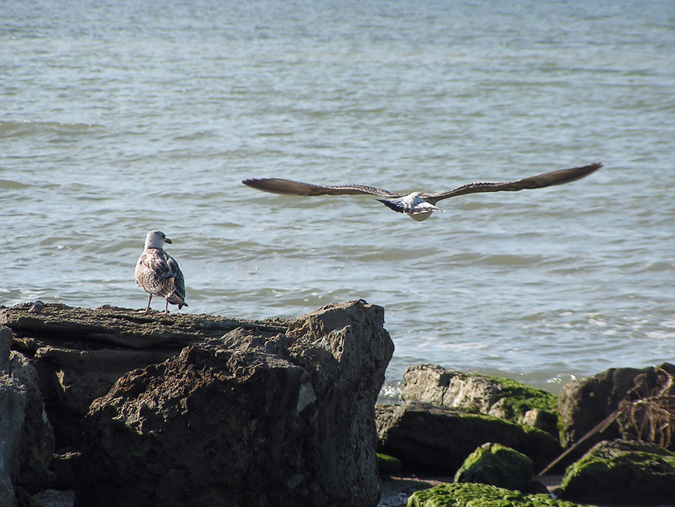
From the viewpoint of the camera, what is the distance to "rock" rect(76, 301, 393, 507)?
394 centimetres

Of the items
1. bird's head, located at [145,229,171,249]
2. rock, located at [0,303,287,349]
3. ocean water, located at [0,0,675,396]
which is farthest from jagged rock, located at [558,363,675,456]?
bird's head, located at [145,229,171,249]

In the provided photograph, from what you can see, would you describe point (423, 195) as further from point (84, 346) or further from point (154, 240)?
point (84, 346)

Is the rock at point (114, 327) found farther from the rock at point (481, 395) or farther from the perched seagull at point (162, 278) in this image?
the rock at point (481, 395)

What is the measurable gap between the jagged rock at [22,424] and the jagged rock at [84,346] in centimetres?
50

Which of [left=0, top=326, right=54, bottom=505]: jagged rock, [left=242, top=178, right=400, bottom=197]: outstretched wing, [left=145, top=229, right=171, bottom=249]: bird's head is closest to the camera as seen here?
[left=0, top=326, right=54, bottom=505]: jagged rock

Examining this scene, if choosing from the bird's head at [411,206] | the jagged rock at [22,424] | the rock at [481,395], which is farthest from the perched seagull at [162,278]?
the jagged rock at [22,424]

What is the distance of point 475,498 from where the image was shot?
168 inches

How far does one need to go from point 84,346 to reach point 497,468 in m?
2.32

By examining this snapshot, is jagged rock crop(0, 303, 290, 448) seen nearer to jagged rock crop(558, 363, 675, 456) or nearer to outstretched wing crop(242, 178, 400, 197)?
outstretched wing crop(242, 178, 400, 197)

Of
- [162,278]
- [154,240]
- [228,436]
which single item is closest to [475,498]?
[228,436]

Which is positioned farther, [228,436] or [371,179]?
[371,179]

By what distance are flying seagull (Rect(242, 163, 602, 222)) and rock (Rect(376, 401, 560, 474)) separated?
1429 millimetres

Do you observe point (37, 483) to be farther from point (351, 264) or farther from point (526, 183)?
point (351, 264)

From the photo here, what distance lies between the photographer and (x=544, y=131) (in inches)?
770
